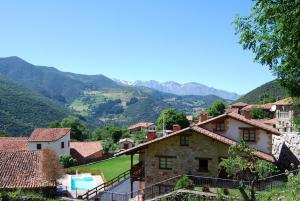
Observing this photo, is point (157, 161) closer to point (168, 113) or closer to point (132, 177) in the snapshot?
point (132, 177)

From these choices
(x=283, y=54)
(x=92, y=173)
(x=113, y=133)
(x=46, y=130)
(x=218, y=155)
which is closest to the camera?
(x=283, y=54)

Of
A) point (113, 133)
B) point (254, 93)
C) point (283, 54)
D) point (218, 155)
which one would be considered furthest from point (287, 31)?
point (254, 93)

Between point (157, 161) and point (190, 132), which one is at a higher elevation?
point (190, 132)

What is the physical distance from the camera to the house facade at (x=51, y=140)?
7444 cm

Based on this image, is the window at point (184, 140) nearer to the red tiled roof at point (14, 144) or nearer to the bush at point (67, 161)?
the bush at point (67, 161)

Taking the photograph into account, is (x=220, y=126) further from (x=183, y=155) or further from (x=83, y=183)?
(x=83, y=183)

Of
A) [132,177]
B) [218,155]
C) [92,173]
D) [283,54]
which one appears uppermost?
[283,54]

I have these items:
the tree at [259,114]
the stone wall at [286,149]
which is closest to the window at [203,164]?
the stone wall at [286,149]

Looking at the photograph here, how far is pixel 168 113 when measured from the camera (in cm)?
9819

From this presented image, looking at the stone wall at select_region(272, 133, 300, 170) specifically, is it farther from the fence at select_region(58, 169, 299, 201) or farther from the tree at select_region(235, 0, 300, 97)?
the tree at select_region(235, 0, 300, 97)

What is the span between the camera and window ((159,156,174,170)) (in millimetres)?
32812

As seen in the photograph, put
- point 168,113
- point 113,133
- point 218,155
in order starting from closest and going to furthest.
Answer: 1. point 218,155
2. point 168,113
3. point 113,133

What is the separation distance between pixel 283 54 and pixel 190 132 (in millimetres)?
17140

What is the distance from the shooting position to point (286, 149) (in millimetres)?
36938
